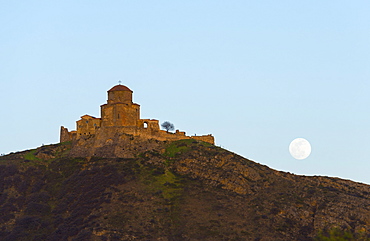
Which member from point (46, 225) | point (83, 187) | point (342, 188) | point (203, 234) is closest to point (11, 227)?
point (46, 225)

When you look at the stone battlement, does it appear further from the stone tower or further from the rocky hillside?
the rocky hillside

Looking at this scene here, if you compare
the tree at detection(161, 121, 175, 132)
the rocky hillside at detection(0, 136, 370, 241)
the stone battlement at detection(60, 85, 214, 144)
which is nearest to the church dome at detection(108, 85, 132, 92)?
the stone battlement at detection(60, 85, 214, 144)

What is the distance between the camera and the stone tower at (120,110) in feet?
375

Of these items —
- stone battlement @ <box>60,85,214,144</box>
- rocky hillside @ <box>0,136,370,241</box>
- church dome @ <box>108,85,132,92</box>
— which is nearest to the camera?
rocky hillside @ <box>0,136,370,241</box>

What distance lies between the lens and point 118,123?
4488 inches

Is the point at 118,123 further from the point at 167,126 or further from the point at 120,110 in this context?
the point at 167,126

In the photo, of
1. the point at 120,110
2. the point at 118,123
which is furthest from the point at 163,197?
the point at 120,110

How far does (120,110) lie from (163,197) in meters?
23.1

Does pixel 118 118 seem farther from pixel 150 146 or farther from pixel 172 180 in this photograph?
pixel 172 180

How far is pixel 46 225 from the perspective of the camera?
317 ft

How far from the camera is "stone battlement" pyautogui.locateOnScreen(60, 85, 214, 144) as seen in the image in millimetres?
114000

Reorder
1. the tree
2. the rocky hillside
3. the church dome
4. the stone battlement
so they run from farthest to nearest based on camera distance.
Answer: the tree → the church dome → the stone battlement → the rocky hillside

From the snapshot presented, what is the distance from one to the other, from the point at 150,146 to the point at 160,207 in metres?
20.2

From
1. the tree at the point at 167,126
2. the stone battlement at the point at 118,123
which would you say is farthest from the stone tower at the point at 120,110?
the tree at the point at 167,126
